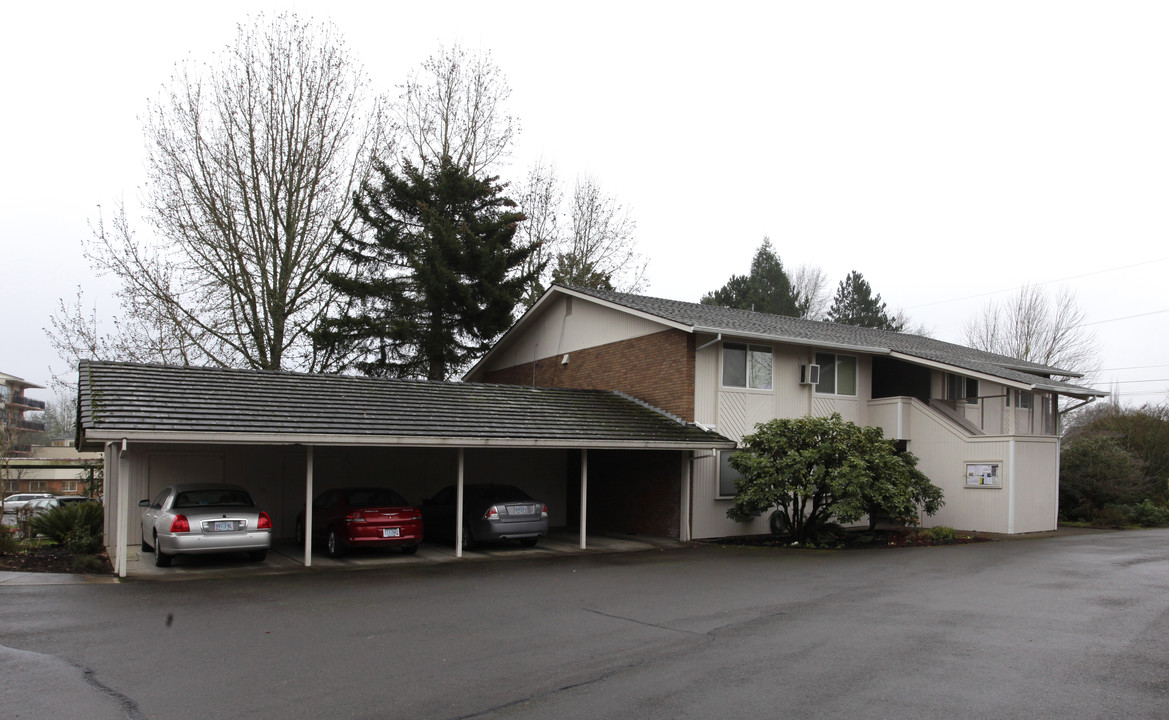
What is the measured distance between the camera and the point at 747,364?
20.5 metres

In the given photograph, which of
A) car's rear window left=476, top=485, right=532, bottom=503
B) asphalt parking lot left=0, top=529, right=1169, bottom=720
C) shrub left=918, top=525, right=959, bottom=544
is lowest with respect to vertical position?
shrub left=918, top=525, right=959, bottom=544

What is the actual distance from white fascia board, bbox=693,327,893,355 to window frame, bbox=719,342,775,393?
37 cm

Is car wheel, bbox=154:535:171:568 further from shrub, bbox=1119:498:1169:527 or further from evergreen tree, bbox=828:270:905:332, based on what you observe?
evergreen tree, bbox=828:270:905:332

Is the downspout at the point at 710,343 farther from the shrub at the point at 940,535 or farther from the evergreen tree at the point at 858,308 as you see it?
the evergreen tree at the point at 858,308

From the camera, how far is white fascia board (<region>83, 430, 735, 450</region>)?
40.9ft

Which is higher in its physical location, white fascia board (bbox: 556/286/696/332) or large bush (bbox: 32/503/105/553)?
white fascia board (bbox: 556/286/696/332)

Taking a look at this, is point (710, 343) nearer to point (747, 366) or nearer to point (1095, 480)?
point (747, 366)

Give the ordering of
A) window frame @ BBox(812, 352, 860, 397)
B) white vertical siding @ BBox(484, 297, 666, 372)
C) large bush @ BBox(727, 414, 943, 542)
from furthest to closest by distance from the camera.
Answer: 1. window frame @ BBox(812, 352, 860, 397)
2. white vertical siding @ BBox(484, 297, 666, 372)
3. large bush @ BBox(727, 414, 943, 542)

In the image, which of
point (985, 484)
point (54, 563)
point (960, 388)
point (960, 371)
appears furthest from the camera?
point (960, 388)

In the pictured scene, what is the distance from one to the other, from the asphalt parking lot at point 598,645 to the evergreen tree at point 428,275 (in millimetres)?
15387

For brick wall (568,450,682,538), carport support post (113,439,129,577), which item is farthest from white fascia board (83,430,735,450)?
brick wall (568,450,682,538)

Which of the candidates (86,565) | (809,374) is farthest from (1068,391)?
(86,565)

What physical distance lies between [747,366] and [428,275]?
480 inches

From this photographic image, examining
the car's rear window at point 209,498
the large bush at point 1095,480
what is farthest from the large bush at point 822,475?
the car's rear window at point 209,498
